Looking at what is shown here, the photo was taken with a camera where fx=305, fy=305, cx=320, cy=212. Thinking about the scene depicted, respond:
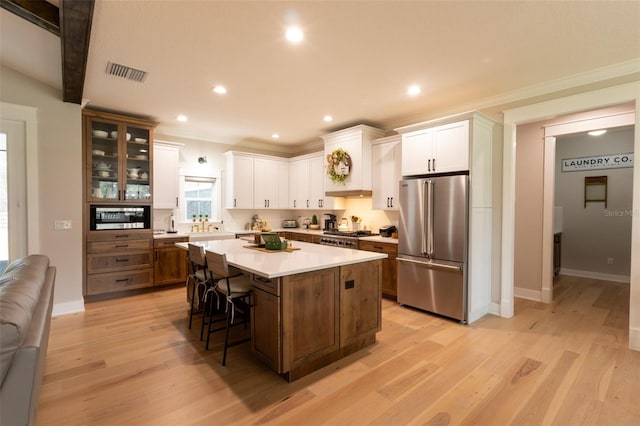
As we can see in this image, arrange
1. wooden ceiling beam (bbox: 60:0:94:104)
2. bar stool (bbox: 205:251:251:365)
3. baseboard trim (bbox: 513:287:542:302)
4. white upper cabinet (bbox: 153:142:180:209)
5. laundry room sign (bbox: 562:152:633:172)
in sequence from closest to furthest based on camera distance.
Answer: wooden ceiling beam (bbox: 60:0:94:104) → bar stool (bbox: 205:251:251:365) → baseboard trim (bbox: 513:287:542:302) → white upper cabinet (bbox: 153:142:180:209) → laundry room sign (bbox: 562:152:633:172)

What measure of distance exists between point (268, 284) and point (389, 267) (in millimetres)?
2451

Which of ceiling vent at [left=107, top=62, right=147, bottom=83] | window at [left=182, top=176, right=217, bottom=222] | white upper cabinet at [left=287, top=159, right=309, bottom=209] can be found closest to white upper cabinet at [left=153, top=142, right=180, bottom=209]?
window at [left=182, top=176, right=217, bottom=222]

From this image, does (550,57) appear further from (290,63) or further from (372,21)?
(290,63)

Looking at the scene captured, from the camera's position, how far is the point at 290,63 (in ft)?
9.64

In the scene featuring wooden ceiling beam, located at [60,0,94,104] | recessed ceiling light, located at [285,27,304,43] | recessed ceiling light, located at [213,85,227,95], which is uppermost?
recessed ceiling light, located at [285,27,304,43]

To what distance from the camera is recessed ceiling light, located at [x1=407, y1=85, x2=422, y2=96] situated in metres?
3.50

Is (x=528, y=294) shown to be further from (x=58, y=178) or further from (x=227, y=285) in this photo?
(x=58, y=178)

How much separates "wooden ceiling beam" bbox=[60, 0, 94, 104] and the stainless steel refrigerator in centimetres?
344

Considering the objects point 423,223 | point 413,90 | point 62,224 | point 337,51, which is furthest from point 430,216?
point 62,224

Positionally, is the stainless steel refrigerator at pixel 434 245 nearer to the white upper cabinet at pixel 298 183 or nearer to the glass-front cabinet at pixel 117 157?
the white upper cabinet at pixel 298 183

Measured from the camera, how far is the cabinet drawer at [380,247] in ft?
14.0

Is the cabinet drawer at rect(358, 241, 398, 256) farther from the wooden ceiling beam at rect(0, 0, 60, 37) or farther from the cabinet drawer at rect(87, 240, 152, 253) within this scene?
the wooden ceiling beam at rect(0, 0, 60, 37)

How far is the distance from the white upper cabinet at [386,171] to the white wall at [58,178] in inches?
159

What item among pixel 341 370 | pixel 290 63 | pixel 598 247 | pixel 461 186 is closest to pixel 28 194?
pixel 290 63
